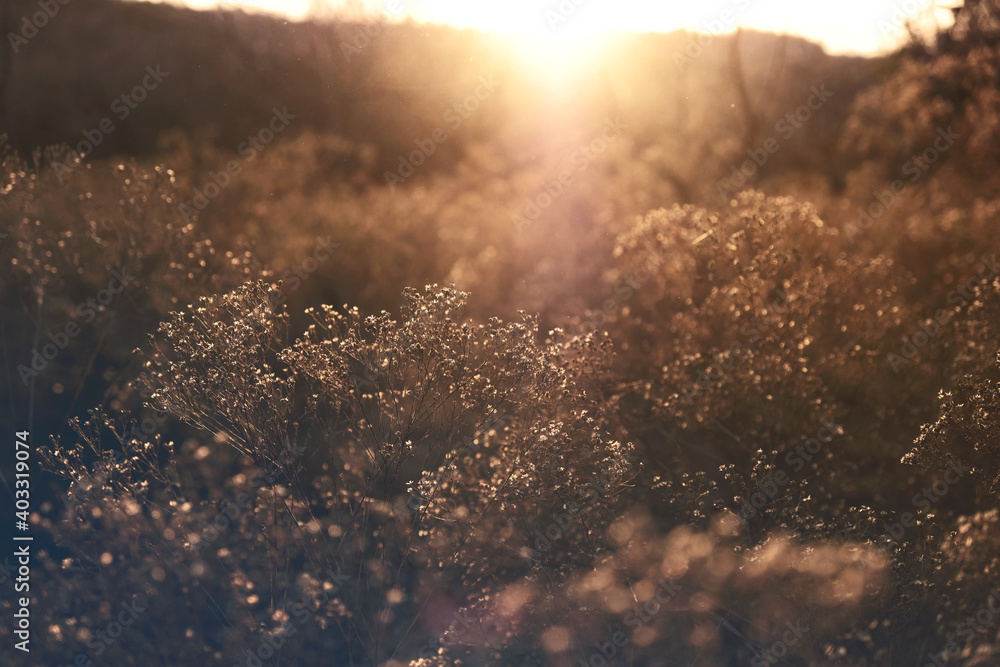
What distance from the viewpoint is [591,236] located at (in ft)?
79.2

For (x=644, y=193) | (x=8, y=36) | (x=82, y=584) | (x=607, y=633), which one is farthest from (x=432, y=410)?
(x=8, y=36)

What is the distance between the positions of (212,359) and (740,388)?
1128 cm

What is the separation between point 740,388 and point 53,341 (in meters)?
19.0

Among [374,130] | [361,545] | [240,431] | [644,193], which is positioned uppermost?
[374,130]

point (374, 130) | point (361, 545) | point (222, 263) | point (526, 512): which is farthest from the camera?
point (374, 130)

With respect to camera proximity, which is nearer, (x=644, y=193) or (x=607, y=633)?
(x=607, y=633)

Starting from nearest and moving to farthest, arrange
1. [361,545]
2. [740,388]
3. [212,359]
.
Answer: [212,359] < [361,545] < [740,388]

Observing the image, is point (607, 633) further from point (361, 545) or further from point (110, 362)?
point (110, 362)

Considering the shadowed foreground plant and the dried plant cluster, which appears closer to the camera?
the shadowed foreground plant

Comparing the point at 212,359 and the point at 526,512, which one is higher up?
the point at 212,359

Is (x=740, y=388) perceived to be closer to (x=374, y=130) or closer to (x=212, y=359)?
(x=212, y=359)

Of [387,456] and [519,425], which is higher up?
[519,425]

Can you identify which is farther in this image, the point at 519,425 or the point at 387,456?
the point at 519,425

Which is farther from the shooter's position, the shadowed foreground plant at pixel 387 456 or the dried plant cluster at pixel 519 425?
the dried plant cluster at pixel 519 425
